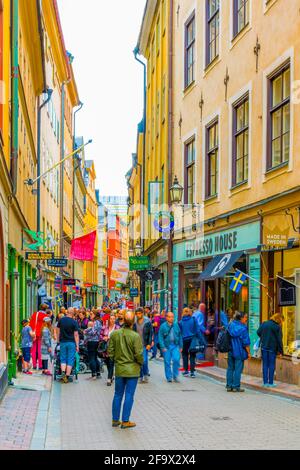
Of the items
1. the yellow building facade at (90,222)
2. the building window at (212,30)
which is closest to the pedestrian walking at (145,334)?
the building window at (212,30)

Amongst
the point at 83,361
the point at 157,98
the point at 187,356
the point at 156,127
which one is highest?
the point at 157,98

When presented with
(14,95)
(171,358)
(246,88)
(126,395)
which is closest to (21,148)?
(14,95)

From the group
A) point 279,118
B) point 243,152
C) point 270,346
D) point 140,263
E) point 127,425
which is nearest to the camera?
point 127,425

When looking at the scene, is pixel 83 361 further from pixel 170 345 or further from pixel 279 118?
pixel 279 118

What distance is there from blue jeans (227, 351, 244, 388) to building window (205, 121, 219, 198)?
25.4 feet

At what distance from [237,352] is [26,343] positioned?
6.20 meters

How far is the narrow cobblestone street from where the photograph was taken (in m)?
9.52

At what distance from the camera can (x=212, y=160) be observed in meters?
22.8

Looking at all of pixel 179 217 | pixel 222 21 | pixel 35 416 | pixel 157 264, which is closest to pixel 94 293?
pixel 157 264

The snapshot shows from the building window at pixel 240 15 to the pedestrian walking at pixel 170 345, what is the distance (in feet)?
24.8

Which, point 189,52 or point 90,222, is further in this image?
point 90,222

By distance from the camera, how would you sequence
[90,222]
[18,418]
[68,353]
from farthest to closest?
[90,222] → [68,353] → [18,418]

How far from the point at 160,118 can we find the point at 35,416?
22.8m

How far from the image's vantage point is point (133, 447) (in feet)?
30.3
